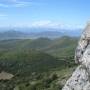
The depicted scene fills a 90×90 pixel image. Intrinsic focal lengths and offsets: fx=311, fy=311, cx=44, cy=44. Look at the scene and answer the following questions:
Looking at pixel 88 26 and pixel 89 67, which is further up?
pixel 88 26

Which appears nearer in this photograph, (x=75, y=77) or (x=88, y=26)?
(x=75, y=77)

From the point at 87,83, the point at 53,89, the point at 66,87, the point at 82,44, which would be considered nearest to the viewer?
the point at 87,83

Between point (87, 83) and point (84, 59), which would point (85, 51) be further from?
point (87, 83)

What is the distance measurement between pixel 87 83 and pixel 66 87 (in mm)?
2039

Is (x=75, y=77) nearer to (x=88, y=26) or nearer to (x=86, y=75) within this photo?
(x=86, y=75)

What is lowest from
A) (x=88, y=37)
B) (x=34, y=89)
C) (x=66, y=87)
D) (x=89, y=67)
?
(x=34, y=89)

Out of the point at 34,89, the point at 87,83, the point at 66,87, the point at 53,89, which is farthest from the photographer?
the point at 34,89

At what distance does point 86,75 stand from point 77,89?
125cm

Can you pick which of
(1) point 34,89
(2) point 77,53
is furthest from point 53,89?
(2) point 77,53

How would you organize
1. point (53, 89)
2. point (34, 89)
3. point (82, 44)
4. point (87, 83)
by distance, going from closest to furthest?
point (87, 83) → point (82, 44) → point (53, 89) → point (34, 89)

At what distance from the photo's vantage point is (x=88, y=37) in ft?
79.7

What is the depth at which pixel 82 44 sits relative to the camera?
24656 millimetres

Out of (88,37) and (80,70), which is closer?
(80,70)

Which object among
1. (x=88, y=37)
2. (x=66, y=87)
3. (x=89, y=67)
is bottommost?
(x=66, y=87)
